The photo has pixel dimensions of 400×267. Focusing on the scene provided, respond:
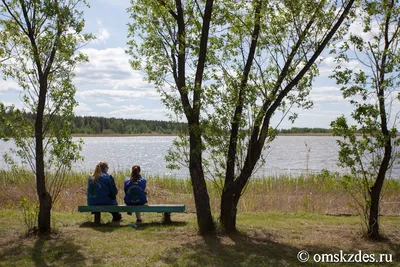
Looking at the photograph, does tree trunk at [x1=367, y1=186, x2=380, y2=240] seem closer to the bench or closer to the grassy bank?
the grassy bank

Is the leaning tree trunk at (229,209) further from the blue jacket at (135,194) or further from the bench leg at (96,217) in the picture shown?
the bench leg at (96,217)

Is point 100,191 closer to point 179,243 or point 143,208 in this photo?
point 143,208

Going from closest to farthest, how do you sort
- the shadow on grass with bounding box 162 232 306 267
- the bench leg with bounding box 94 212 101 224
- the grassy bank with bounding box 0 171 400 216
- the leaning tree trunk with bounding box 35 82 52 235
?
the shadow on grass with bounding box 162 232 306 267, the leaning tree trunk with bounding box 35 82 52 235, the bench leg with bounding box 94 212 101 224, the grassy bank with bounding box 0 171 400 216

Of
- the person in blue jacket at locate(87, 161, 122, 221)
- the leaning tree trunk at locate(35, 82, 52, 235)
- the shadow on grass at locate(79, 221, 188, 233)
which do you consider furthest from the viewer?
the person in blue jacket at locate(87, 161, 122, 221)

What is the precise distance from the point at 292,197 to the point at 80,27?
7674 mm

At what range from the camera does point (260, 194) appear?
41.6ft

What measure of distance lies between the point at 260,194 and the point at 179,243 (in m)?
6.42

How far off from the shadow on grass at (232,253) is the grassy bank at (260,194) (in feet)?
10.2

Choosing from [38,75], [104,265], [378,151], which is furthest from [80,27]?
[378,151]

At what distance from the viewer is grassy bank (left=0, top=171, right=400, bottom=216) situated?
10711 millimetres

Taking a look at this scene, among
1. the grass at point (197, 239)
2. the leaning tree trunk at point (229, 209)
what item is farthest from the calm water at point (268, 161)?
the grass at point (197, 239)

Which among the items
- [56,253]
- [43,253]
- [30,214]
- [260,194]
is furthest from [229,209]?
[260,194]

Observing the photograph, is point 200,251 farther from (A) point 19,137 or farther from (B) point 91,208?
(A) point 19,137

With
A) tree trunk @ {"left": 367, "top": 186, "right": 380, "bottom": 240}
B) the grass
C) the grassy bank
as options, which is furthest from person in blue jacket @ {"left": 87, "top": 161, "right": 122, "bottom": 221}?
tree trunk @ {"left": 367, "top": 186, "right": 380, "bottom": 240}
